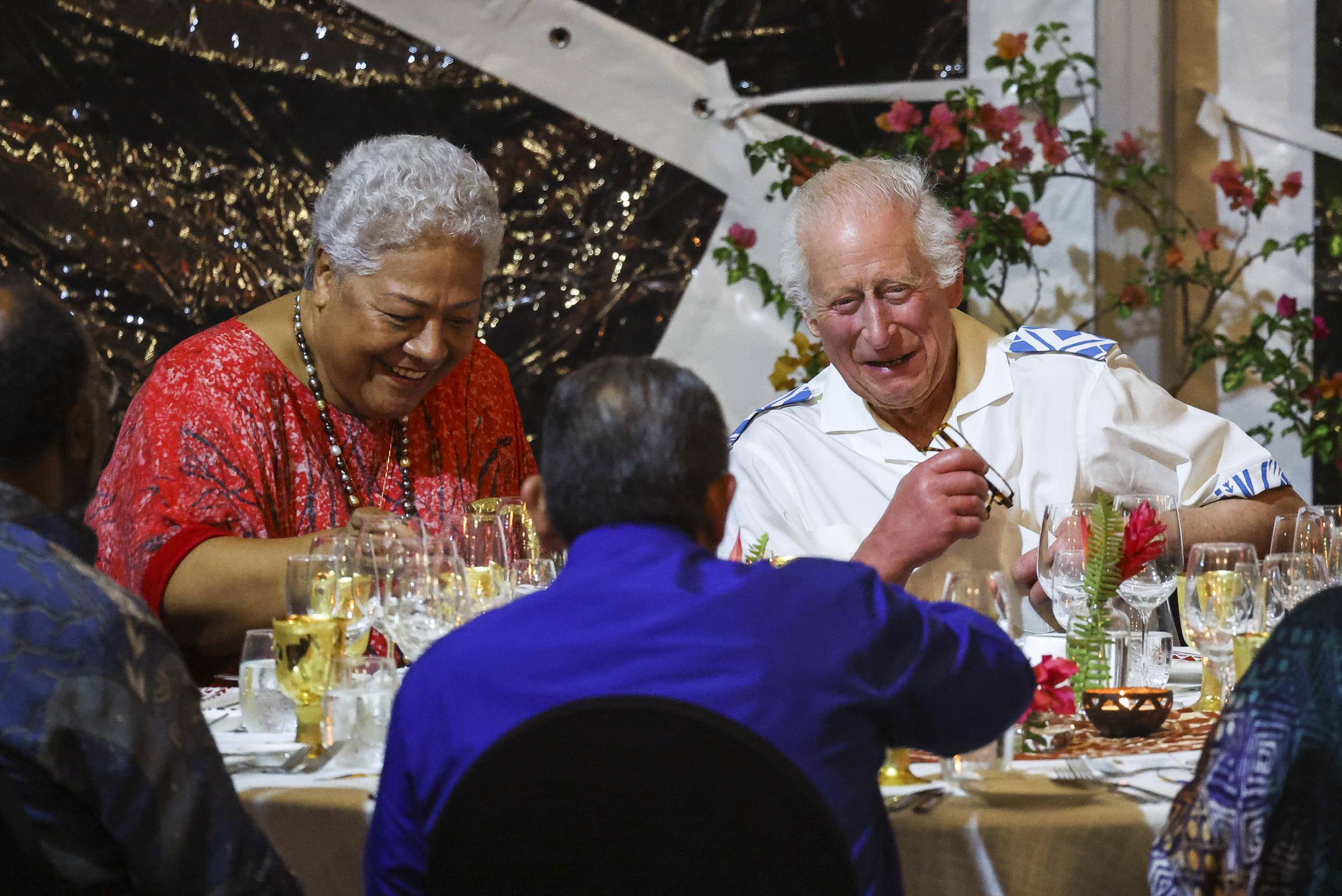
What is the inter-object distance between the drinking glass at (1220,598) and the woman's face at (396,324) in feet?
4.76

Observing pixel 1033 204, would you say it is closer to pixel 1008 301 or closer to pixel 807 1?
pixel 1008 301

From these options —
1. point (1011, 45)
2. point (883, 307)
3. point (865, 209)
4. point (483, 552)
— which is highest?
point (1011, 45)

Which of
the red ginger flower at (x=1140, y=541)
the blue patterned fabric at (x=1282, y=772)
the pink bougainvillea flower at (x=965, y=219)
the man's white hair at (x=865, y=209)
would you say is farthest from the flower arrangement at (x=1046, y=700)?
the pink bougainvillea flower at (x=965, y=219)

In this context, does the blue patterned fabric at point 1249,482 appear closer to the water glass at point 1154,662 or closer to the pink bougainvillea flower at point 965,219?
the water glass at point 1154,662

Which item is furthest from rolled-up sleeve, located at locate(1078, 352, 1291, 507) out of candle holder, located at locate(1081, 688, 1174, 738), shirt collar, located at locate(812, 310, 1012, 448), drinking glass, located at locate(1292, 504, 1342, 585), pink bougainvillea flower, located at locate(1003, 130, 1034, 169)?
pink bougainvillea flower, located at locate(1003, 130, 1034, 169)

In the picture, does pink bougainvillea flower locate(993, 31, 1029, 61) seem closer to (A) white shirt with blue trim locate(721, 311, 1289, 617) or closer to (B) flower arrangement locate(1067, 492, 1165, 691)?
(A) white shirt with blue trim locate(721, 311, 1289, 617)

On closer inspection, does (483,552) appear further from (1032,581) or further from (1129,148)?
(1129,148)

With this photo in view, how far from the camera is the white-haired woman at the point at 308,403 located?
2561mm

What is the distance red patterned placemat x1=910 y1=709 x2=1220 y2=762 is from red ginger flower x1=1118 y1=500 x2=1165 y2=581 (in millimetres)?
217

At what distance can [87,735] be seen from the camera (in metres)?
1.23

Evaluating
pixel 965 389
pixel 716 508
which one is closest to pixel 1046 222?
pixel 965 389

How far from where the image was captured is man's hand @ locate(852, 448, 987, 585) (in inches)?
97.7

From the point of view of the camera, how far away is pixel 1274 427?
4.48 metres

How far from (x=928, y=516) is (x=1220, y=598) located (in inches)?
23.2
